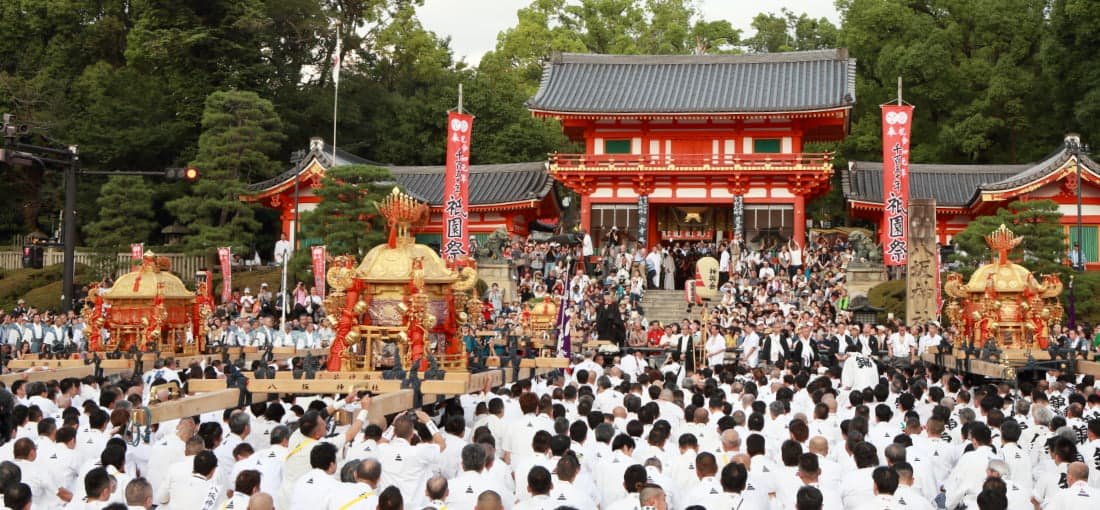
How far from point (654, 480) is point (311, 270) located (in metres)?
24.5

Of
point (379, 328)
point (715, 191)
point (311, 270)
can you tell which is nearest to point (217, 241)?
point (311, 270)

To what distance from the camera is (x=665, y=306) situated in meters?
30.8

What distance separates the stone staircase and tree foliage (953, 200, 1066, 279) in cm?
682

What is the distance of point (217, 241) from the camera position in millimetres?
34469

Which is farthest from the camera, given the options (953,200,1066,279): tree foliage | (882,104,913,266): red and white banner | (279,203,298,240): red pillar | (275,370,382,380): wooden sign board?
(279,203,298,240): red pillar

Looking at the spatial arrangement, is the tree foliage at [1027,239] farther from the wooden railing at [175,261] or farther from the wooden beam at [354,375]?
the wooden railing at [175,261]

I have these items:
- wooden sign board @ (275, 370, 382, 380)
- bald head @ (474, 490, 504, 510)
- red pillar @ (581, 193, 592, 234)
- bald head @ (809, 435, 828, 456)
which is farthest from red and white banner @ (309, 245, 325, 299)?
bald head @ (474, 490, 504, 510)

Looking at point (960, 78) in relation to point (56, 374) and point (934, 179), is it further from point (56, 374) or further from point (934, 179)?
point (56, 374)

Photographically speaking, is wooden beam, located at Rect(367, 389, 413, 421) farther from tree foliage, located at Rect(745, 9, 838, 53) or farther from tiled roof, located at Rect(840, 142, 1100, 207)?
tree foliage, located at Rect(745, 9, 838, 53)

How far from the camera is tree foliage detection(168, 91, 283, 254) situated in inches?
1371

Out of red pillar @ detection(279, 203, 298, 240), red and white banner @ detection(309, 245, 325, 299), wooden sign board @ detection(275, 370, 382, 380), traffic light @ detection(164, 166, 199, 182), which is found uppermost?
red pillar @ detection(279, 203, 298, 240)

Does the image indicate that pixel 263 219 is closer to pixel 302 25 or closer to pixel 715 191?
pixel 302 25

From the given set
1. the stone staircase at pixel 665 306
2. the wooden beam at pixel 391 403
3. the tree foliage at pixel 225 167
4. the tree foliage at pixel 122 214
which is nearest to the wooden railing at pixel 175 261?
the tree foliage at pixel 122 214

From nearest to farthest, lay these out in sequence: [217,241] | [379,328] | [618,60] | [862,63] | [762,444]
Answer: [762,444]
[379,328]
[217,241]
[618,60]
[862,63]
